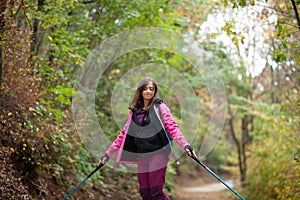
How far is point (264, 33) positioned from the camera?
1345 centimetres

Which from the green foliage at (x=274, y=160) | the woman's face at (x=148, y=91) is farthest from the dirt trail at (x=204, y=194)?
the woman's face at (x=148, y=91)

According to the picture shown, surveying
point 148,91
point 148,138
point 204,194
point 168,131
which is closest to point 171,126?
point 168,131

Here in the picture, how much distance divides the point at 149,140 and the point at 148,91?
662 millimetres

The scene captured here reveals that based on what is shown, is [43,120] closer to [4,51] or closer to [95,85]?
[4,51]

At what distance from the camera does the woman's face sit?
5176 millimetres

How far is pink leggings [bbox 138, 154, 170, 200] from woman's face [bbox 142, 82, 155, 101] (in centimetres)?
78

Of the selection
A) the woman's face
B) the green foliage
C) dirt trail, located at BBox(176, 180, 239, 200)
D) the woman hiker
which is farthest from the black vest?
dirt trail, located at BBox(176, 180, 239, 200)

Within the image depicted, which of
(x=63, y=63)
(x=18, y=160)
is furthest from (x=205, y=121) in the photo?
(x=18, y=160)

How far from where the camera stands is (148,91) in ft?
17.0

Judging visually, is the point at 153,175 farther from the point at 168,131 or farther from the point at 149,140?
the point at 168,131

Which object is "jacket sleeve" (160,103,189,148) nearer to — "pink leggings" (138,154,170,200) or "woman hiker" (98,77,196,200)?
"woman hiker" (98,77,196,200)

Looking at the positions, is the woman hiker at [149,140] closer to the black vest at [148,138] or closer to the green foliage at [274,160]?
the black vest at [148,138]

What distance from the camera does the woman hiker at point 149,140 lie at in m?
4.90

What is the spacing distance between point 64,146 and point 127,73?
166 inches
